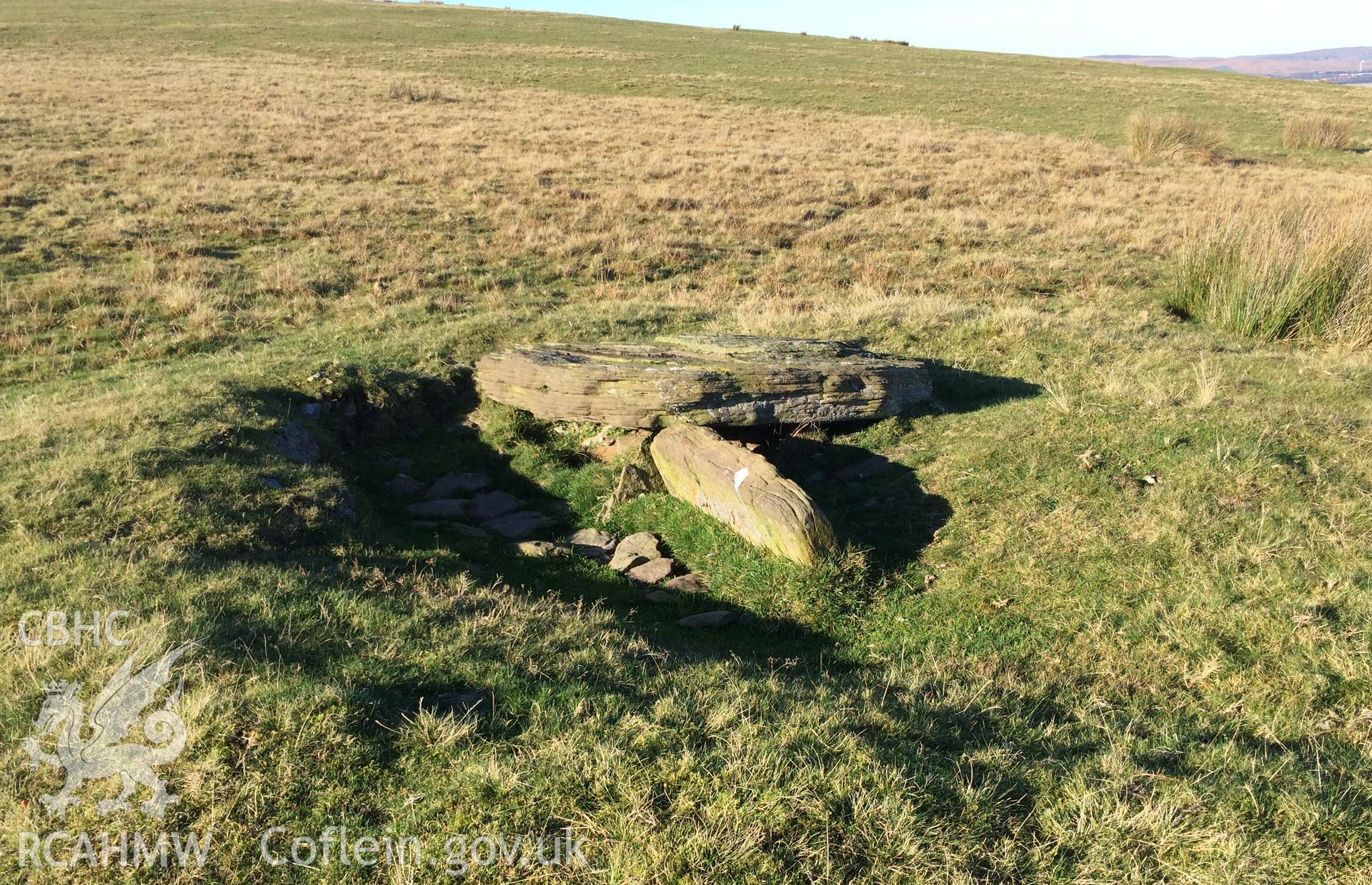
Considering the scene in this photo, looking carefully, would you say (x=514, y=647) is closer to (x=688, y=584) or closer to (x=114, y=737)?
(x=114, y=737)

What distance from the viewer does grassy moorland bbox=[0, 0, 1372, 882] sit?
14.5 feet

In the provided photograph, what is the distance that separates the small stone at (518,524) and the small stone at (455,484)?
3.12 ft

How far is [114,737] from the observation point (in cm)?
458

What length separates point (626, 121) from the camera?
41.9 metres

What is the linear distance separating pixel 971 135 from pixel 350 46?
5233 cm

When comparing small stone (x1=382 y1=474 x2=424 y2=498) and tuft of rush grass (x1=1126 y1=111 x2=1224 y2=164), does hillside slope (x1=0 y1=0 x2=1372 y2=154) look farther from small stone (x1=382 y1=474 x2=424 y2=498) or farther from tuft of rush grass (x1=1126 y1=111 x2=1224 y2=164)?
small stone (x1=382 y1=474 x2=424 y2=498)

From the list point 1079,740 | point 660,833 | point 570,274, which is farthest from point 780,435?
point 570,274

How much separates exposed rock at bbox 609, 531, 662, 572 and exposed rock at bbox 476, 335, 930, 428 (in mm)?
1835

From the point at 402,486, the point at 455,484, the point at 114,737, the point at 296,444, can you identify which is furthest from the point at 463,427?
the point at 114,737

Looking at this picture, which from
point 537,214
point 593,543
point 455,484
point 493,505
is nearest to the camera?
point 593,543

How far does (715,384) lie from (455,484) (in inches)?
152

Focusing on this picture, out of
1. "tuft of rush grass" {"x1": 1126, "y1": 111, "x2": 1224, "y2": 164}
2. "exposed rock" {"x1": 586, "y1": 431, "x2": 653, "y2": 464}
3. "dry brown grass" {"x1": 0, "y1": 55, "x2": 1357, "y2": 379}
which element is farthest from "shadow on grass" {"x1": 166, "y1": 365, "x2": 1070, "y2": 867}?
"tuft of rush grass" {"x1": 1126, "y1": 111, "x2": 1224, "y2": 164}

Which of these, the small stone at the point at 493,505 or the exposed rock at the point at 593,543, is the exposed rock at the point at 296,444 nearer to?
the small stone at the point at 493,505

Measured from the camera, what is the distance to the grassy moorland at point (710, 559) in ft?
14.5
